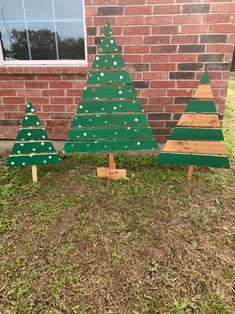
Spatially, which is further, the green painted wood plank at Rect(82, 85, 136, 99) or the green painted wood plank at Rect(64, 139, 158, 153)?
the green painted wood plank at Rect(64, 139, 158, 153)

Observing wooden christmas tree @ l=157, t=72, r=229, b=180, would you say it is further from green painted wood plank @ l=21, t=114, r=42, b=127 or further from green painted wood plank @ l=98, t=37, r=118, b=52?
green painted wood plank @ l=21, t=114, r=42, b=127

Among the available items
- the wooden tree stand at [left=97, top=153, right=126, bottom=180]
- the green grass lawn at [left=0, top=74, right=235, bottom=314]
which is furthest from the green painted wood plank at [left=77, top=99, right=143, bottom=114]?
the green grass lawn at [left=0, top=74, right=235, bottom=314]

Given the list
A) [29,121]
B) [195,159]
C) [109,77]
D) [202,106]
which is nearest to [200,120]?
[202,106]

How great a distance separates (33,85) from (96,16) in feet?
3.51

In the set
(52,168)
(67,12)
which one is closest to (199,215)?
(52,168)

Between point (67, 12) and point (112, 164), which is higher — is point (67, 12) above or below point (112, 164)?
above

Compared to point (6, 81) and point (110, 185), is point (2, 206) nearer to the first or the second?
point (110, 185)

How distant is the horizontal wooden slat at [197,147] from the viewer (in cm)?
282

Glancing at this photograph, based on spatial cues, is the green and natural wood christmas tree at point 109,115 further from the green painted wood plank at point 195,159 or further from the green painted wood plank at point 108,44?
the green painted wood plank at point 195,159

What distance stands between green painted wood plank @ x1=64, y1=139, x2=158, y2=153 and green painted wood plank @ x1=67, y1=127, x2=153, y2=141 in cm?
5

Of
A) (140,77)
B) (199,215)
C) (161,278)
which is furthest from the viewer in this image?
(140,77)

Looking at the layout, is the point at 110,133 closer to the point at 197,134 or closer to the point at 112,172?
the point at 112,172

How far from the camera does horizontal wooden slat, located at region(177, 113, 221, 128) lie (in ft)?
9.12

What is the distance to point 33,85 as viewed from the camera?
11.0 feet
